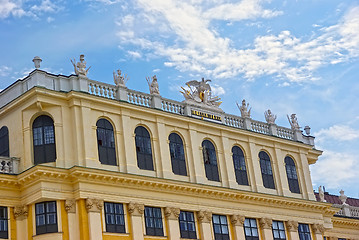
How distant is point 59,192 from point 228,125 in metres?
13.7

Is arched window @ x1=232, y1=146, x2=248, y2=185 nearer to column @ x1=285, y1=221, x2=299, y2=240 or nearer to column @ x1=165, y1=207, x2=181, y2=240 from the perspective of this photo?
column @ x1=285, y1=221, x2=299, y2=240

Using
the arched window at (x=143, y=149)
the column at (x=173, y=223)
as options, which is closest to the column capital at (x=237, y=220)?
the column at (x=173, y=223)

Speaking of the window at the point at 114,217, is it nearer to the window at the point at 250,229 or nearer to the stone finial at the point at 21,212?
the stone finial at the point at 21,212

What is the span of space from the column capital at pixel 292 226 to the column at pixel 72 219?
52.9 feet

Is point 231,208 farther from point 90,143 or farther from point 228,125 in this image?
point 90,143

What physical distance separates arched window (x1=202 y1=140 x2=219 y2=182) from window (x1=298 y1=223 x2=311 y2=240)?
306 inches

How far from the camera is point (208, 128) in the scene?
137 ft

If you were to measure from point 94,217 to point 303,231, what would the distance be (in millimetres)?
17193

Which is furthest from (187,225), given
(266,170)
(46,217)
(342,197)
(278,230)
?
(342,197)

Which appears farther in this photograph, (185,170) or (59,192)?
(185,170)

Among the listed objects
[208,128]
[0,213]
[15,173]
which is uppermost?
[208,128]

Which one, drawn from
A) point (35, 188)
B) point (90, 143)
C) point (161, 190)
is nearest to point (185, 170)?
point (161, 190)

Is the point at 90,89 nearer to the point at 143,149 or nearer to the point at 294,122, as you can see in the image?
the point at 143,149

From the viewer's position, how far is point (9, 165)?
34812 mm
